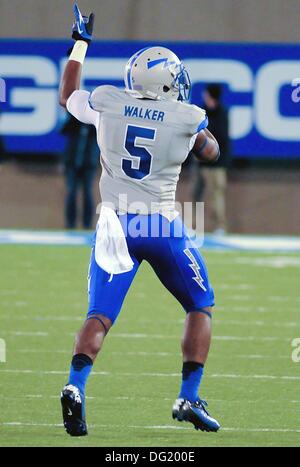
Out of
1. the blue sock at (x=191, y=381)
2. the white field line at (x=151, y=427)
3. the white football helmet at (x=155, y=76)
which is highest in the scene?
the white football helmet at (x=155, y=76)

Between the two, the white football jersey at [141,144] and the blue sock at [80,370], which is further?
the white football jersey at [141,144]

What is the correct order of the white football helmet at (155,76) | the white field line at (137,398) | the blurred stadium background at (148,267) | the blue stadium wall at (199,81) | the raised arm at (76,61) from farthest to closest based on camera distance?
the blue stadium wall at (199,81)
the white field line at (137,398)
the blurred stadium background at (148,267)
the raised arm at (76,61)
the white football helmet at (155,76)

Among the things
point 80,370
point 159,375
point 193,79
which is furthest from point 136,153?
point 193,79

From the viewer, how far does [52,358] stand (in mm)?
8133

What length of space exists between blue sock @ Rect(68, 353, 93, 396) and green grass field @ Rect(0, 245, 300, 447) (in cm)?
23

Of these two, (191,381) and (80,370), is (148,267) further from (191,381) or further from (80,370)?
(80,370)

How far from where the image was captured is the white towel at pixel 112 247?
596 cm

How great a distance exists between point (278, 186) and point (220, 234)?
107cm

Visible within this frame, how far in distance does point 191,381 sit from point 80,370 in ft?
1.74

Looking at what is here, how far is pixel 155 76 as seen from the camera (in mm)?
6082

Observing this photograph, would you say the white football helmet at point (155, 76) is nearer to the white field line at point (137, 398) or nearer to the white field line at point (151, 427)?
the white field line at point (151, 427)

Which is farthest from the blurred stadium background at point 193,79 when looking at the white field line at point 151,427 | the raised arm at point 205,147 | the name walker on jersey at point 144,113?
the white field line at point 151,427

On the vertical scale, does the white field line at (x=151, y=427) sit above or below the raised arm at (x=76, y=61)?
below

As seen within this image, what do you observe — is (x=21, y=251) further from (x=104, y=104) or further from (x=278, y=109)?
(x=104, y=104)
